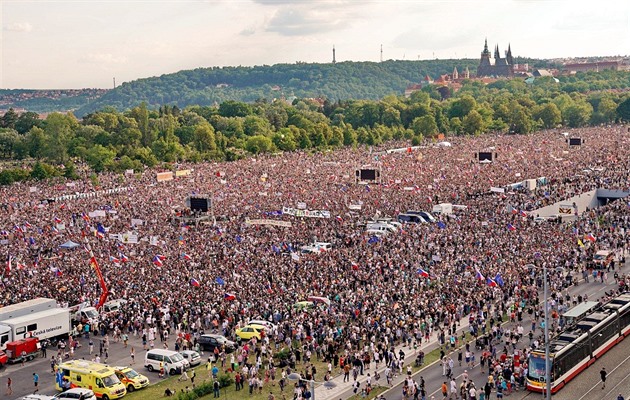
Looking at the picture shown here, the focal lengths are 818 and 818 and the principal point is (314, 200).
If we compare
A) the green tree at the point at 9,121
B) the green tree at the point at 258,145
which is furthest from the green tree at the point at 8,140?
the green tree at the point at 258,145

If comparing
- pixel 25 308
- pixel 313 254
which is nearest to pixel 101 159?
pixel 313 254

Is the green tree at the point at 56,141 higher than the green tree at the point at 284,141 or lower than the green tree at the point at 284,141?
higher

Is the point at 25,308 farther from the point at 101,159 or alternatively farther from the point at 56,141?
the point at 56,141

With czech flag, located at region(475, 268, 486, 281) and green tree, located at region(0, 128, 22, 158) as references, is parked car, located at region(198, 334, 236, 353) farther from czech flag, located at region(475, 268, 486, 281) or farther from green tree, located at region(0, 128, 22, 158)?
green tree, located at region(0, 128, 22, 158)

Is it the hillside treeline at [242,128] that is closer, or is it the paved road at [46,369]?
the paved road at [46,369]

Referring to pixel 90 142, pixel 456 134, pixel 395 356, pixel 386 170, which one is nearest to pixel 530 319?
pixel 395 356

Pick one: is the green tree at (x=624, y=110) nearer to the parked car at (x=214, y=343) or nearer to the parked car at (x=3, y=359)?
the parked car at (x=214, y=343)
